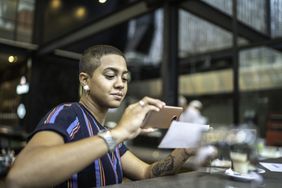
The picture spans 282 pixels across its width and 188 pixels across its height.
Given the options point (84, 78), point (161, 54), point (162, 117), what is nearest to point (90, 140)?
point (162, 117)

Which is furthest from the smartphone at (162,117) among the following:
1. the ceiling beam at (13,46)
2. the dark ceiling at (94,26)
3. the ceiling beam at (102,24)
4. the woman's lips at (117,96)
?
the ceiling beam at (13,46)

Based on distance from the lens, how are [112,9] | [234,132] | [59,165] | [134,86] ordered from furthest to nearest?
[134,86] < [112,9] < [234,132] < [59,165]

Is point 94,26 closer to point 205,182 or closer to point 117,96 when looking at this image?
point 117,96

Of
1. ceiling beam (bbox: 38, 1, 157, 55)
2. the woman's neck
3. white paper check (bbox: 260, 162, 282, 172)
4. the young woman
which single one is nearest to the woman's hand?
the young woman

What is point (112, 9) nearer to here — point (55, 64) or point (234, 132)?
point (55, 64)

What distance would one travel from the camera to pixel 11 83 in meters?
4.63

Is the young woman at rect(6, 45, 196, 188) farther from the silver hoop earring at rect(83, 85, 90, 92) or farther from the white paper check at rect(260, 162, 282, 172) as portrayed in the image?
the white paper check at rect(260, 162, 282, 172)

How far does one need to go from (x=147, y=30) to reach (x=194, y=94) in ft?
7.66

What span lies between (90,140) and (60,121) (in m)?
0.16

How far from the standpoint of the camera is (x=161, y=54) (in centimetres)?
404

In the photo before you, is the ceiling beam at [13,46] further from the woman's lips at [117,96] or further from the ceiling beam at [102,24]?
the woman's lips at [117,96]

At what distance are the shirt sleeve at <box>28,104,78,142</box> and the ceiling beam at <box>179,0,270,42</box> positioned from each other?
2983 millimetres

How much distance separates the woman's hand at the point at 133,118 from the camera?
0.91 meters

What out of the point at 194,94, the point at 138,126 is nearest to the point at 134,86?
the point at 194,94
